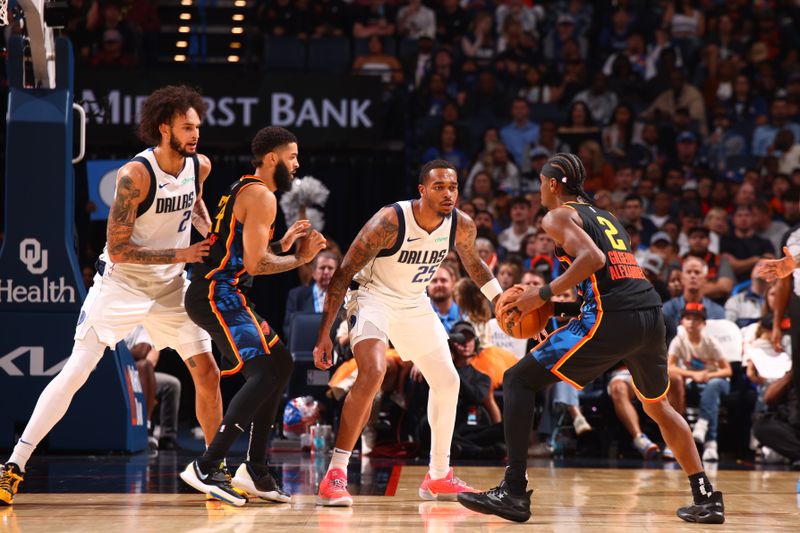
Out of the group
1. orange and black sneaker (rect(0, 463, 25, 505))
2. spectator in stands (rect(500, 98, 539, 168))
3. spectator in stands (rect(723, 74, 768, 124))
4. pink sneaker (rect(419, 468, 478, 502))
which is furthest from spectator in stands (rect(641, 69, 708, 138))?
orange and black sneaker (rect(0, 463, 25, 505))

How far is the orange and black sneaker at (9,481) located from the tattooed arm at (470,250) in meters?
2.71

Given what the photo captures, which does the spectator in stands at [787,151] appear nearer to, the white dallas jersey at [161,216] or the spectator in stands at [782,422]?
the spectator in stands at [782,422]

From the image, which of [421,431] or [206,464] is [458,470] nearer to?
[421,431]

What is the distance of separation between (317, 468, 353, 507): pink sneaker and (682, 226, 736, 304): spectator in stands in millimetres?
5981

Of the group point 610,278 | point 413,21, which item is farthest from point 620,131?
point 610,278

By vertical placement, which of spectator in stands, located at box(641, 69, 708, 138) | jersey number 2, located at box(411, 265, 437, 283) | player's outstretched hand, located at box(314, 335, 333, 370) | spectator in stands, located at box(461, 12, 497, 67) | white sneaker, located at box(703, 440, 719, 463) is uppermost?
spectator in stands, located at box(461, 12, 497, 67)

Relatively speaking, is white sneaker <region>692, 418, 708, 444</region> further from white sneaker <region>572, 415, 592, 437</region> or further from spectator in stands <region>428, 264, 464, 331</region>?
spectator in stands <region>428, 264, 464, 331</region>

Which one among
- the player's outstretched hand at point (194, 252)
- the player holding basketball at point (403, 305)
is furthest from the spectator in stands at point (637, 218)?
the player's outstretched hand at point (194, 252)

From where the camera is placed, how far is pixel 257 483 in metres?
5.96

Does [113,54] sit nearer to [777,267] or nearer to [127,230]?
[127,230]

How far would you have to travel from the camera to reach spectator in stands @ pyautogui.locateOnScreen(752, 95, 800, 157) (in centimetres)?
1385

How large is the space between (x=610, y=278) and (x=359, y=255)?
1396 mm

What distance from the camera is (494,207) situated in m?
12.5

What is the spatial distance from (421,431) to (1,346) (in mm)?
3331
